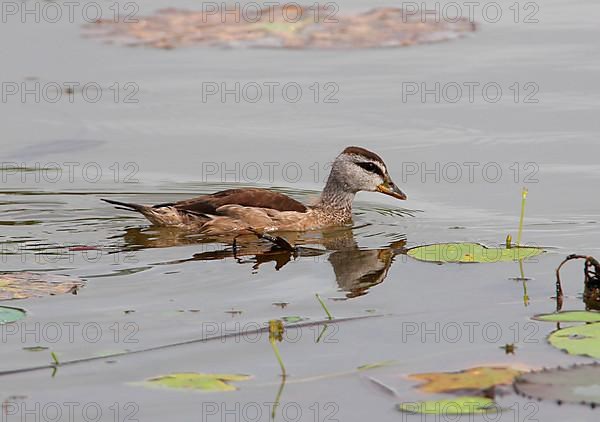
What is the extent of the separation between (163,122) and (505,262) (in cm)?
619

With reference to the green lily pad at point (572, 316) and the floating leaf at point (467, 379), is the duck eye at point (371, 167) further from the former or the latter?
the floating leaf at point (467, 379)

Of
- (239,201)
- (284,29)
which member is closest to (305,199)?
(239,201)

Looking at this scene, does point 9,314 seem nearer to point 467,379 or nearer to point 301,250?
point 467,379

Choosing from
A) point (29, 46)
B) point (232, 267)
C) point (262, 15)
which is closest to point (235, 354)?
point (232, 267)

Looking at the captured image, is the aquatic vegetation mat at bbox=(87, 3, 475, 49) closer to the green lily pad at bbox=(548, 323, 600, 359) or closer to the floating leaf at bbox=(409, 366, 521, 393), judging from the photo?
the green lily pad at bbox=(548, 323, 600, 359)

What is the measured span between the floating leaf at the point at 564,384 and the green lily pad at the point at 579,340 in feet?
1.38

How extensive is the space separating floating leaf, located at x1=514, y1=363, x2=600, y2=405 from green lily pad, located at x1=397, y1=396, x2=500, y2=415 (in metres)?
0.20

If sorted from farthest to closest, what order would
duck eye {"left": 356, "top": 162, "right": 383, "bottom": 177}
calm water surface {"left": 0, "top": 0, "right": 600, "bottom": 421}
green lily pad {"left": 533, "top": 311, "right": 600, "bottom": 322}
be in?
duck eye {"left": 356, "top": 162, "right": 383, "bottom": 177} < green lily pad {"left": 533, "top": 311, "right": 600, "bottom": 322} < calm water surface {"left": 0, "top": 0, "right": 600, "bottom": 421}

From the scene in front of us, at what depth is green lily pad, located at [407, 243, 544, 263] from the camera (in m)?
11.2

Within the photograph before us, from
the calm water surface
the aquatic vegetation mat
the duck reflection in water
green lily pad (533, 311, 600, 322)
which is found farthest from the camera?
the aquatic vegetation mat

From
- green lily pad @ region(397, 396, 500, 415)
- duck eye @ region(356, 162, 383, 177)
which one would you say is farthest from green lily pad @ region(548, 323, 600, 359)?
duck eye @ region(356, 162, 383, 177)

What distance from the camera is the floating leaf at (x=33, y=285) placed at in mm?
10188

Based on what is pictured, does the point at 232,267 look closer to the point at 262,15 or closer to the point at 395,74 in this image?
the point at 395,74

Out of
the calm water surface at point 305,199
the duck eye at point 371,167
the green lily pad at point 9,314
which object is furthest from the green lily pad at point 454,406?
the duck eye at point 371,167
